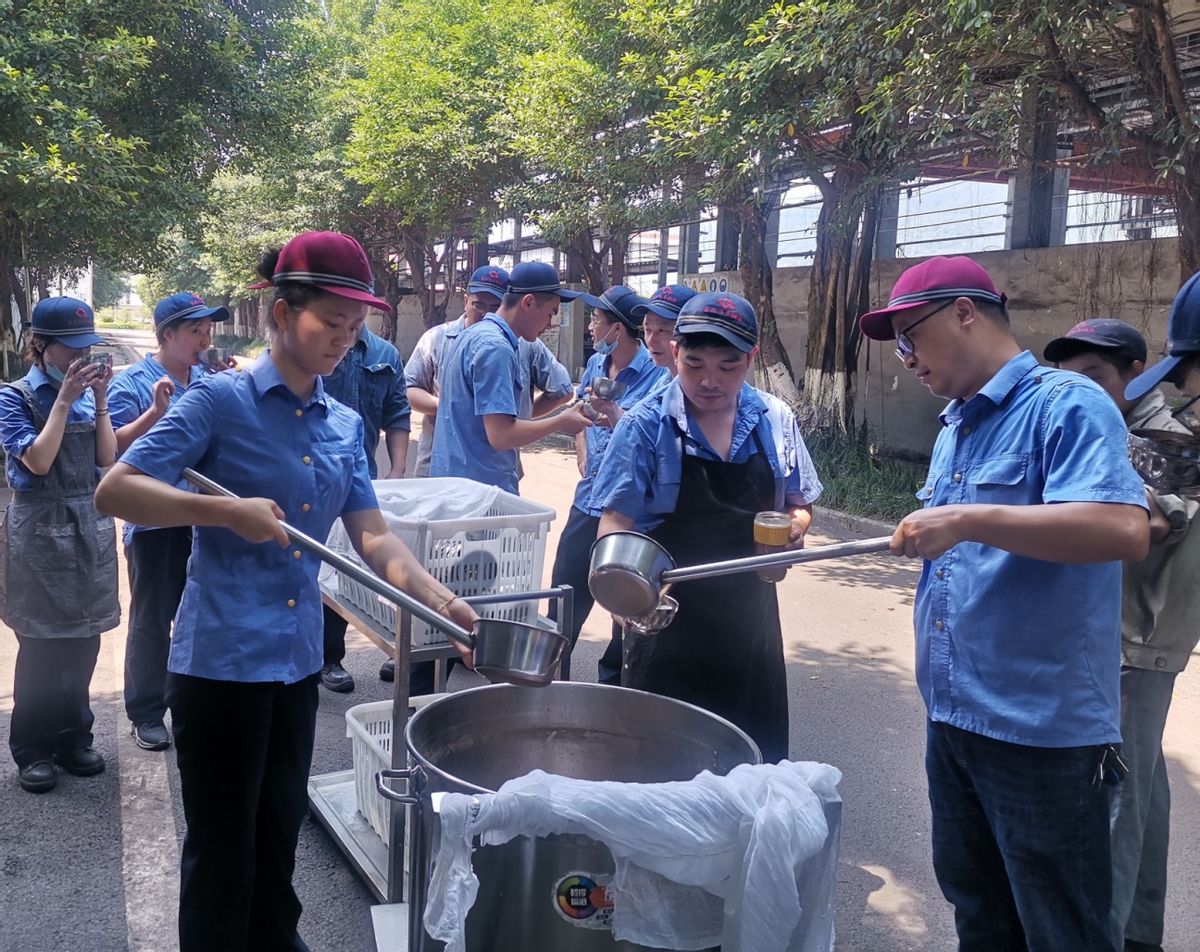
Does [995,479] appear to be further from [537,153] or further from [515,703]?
[537,153]

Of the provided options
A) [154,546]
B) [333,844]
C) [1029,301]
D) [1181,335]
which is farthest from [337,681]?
[1029,301]

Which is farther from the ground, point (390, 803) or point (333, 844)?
point (390, 803)

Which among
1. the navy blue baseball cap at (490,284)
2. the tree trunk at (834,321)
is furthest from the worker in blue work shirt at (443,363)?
the tree trunk at (834,321)

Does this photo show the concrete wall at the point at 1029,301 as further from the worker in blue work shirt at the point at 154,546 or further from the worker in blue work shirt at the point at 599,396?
the worker in blue work shirt at the point at 154,546

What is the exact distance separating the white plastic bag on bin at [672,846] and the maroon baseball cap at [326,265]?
1.12 m

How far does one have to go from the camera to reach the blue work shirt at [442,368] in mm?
4586

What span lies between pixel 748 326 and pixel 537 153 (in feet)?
35.6

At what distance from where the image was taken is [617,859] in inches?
64.3

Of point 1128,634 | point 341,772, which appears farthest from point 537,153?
point 1128,634

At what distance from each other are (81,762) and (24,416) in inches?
50.3

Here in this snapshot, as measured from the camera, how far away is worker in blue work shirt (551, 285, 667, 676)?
4.37 meters

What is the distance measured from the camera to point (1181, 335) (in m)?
2.42

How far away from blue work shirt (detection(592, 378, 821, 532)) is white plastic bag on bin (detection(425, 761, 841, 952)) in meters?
1.17

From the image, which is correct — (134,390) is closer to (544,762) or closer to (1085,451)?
(544,762)
